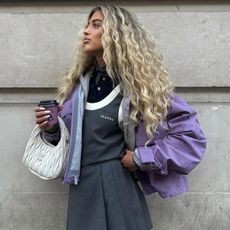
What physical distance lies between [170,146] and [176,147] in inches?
1.5

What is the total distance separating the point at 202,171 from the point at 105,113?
1.14 metres

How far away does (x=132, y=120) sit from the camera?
3.15 meters

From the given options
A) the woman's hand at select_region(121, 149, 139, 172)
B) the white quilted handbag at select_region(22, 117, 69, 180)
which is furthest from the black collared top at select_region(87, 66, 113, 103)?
the woman's hand at select_region(121, 149, 139, 172)

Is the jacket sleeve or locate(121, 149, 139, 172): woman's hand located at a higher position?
the jacket sleeve

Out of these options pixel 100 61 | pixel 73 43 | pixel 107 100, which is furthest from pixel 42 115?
pixel 73 43

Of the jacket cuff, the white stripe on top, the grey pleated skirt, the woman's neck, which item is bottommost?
the grey pleated skirt

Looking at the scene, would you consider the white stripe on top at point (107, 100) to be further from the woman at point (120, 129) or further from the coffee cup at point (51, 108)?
the coffee cup at point (51, 108)

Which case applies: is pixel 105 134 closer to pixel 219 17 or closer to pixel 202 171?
pixel 202 171

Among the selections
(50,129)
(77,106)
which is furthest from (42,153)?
(77,106)

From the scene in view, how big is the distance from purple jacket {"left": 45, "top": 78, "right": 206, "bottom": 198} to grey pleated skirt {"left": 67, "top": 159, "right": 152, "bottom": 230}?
162mm

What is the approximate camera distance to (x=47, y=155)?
323 cm

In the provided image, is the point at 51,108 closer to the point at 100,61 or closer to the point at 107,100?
the point at 107,100

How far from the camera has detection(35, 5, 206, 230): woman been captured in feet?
10.3

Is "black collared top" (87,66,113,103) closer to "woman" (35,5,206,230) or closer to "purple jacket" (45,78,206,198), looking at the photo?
"woman" (35,5,206,230)
